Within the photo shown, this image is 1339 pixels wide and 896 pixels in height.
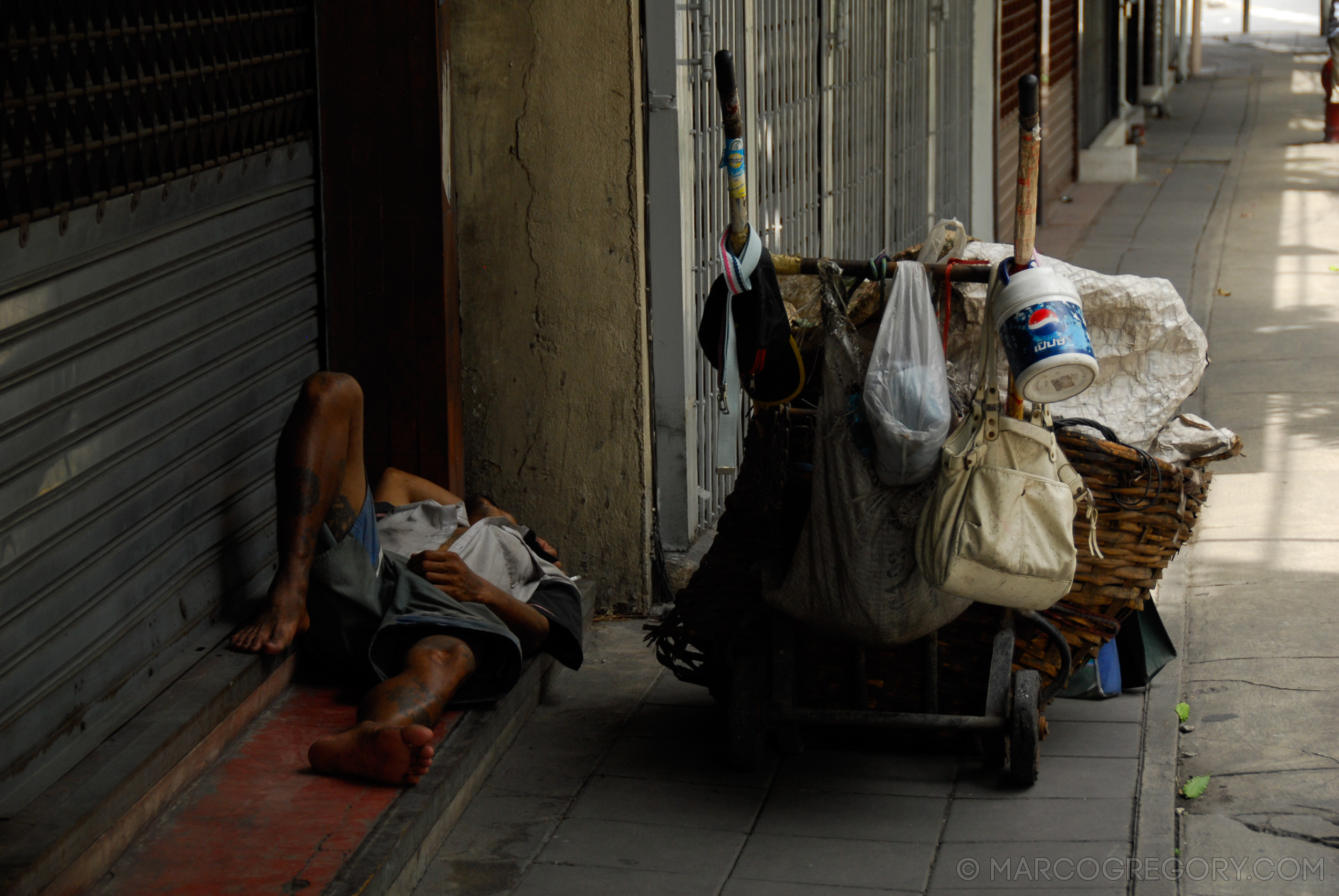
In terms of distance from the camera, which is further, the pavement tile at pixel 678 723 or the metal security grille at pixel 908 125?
the metal security grille at pixel 908 125

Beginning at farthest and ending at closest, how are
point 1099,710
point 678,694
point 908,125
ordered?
point 908,125, point 678,694, point 1099,710

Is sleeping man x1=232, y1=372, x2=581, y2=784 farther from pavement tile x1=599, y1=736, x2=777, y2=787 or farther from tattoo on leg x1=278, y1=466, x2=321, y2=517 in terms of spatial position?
pavement tile x1=599, y1=736, x2=777, y2=787

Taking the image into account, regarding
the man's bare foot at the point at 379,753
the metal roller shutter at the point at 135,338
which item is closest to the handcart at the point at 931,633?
the man's bare foot at the point at 379,753

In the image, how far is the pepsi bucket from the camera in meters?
3.15

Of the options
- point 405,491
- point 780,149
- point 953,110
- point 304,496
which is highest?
point 953,110

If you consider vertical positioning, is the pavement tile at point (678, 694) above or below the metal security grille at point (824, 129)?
below

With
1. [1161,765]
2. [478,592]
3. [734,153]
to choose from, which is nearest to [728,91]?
[734,153]

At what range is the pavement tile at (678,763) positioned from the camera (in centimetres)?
400

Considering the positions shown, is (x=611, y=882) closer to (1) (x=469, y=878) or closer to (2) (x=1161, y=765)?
(1) (x=469, y=878)

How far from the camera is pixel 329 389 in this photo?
4012 mm

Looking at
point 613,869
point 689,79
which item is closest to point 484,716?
point 613,869

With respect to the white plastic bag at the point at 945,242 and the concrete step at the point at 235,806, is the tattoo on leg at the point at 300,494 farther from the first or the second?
the white plastic bag at the point at 945,242

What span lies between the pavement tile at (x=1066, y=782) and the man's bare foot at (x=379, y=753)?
4.60ft

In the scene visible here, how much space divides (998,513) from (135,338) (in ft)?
7.10
